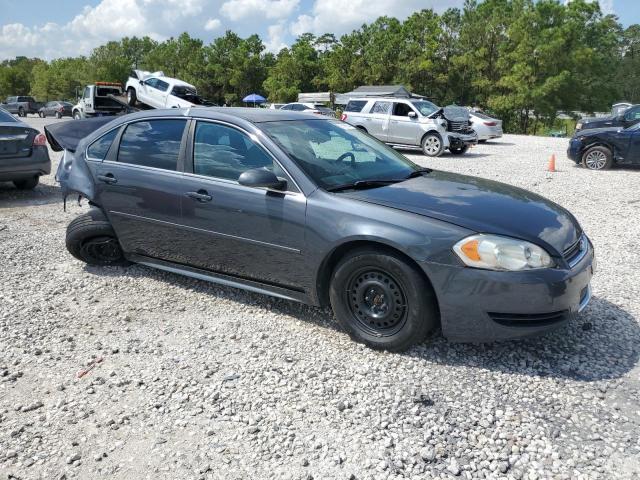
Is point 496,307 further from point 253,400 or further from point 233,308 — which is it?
point 233,308

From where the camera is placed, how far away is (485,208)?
3.58m

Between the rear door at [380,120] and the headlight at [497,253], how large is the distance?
46.1ft

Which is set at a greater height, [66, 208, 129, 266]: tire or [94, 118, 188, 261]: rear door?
[94, 118, 188, 261]: rear door

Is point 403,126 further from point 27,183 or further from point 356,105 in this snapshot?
point 27,183

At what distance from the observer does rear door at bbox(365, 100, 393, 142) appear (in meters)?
16.9

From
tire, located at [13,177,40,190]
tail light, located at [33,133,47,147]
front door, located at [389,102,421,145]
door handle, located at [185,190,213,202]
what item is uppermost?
front door, located at [389,102,421,145]

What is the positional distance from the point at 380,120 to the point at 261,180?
13860 mm

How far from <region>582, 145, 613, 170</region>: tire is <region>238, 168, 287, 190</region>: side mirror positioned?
39.1 ft

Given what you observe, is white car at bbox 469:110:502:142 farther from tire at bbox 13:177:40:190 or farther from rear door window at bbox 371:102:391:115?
tire at bbox 13:177:40:190

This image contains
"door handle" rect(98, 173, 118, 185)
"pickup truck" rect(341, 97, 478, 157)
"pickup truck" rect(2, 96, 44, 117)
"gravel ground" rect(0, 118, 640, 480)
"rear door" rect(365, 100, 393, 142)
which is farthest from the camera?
"pickup truck" rect(2, 96, 44, 117)

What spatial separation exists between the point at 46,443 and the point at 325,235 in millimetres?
2011

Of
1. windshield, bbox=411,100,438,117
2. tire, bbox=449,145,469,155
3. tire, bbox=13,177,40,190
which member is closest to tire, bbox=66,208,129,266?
tire, bbox=13,177,40,190

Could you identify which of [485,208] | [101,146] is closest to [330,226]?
[485,208]

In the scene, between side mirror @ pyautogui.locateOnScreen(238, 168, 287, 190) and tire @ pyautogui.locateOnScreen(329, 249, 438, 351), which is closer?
tire @ pyautogui.locateOnScreen(329, 249, 438, 351)
